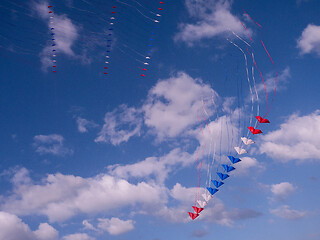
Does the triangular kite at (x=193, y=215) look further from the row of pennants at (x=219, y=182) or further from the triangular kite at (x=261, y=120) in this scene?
the triangular kite at (x=261, y=120)

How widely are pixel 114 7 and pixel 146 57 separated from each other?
755 cm

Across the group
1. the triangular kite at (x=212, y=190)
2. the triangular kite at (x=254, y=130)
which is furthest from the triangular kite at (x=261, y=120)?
the triangular kite at (x=212, y=190)

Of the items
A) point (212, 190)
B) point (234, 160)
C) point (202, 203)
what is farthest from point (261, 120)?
point (202, 203)

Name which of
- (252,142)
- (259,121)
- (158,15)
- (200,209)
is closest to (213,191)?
(200,209)

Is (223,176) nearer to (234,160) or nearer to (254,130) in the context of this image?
(234,160)

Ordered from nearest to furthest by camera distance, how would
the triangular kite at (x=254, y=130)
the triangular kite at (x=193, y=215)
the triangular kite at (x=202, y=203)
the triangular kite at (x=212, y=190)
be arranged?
the triangular kite at (x=254, y=130), the triangular kite at (x=212, y=190), the triangular kite at (x=202, y=203), the triangular kite at (x=193, y=215)

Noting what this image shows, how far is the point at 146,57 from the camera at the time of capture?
36344mm

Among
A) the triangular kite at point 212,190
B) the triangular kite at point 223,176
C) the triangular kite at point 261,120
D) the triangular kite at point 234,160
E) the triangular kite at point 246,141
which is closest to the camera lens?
the triangular kite at point 261,120

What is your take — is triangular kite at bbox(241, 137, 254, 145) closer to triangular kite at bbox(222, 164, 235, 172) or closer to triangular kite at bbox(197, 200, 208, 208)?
triangular kite at bbox(222, 164, 235, 172)

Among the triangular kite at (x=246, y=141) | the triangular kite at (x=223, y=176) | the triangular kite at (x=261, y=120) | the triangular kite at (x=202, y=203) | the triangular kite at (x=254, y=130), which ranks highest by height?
the triangular kite at (x=261, y=120)

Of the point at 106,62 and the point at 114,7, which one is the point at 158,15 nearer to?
the point at 114,7

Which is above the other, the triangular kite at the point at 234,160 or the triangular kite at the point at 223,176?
the triangular kite at the point at 234,160

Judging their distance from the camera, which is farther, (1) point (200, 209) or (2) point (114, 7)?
(1) point (200, 209)

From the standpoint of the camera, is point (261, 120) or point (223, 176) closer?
point (261, 120)
